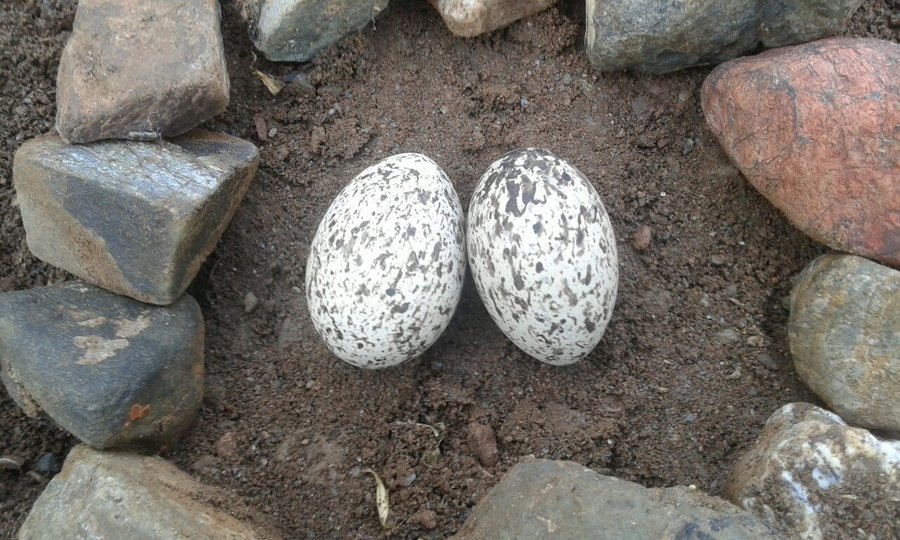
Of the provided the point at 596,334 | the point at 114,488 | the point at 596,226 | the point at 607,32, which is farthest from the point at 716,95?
the point at 114,488

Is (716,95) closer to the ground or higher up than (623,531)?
higher up

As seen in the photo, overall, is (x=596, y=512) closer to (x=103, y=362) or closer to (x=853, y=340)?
(x=853, y=340)

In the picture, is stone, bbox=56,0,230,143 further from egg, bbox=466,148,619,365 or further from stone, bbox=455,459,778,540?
stone, bbox=455,459,778,540

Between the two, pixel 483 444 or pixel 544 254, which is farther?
pixel 483 444

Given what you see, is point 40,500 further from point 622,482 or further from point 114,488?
point 622,482

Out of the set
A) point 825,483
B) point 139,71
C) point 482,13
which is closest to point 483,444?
point 825,483

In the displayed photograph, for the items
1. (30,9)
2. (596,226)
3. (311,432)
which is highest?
(30,9)

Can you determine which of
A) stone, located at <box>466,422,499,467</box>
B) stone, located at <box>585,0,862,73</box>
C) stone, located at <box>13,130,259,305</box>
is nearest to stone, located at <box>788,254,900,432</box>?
stone, located at <box>585,0,862,73</box>
